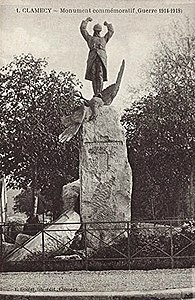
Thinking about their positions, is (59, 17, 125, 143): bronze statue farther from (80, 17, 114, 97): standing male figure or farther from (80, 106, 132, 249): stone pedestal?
(80, 106, 132, 249): stone pedestal

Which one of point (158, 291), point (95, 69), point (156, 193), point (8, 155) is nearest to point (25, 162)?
point (8, 155)

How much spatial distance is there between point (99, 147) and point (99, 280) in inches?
127

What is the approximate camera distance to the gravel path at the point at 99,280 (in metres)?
8.23

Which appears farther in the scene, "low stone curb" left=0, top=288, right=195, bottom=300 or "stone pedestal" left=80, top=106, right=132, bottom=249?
"stone pedestal" left=80, top=106, right=132, bottom=249

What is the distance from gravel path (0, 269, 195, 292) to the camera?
8234mm

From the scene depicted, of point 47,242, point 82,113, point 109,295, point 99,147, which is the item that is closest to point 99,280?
point 109,295

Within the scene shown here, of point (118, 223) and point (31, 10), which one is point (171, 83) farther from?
point (31, 10)

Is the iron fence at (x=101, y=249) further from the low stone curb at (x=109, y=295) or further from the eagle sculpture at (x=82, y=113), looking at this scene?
the low stone curb at (x=109, y=295)

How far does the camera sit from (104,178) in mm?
11352

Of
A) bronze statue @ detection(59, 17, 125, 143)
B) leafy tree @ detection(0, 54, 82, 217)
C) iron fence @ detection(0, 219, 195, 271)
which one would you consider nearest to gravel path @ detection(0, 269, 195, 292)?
iron fence @ detection(0, 219, 195, 271)

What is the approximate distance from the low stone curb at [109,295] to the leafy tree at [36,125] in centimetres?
1058

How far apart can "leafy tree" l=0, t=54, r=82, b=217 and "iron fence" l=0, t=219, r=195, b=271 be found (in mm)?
6813

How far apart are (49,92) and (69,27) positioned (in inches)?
189

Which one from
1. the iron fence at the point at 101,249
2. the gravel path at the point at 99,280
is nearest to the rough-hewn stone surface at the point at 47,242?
the iron fence at the point at 101,249
